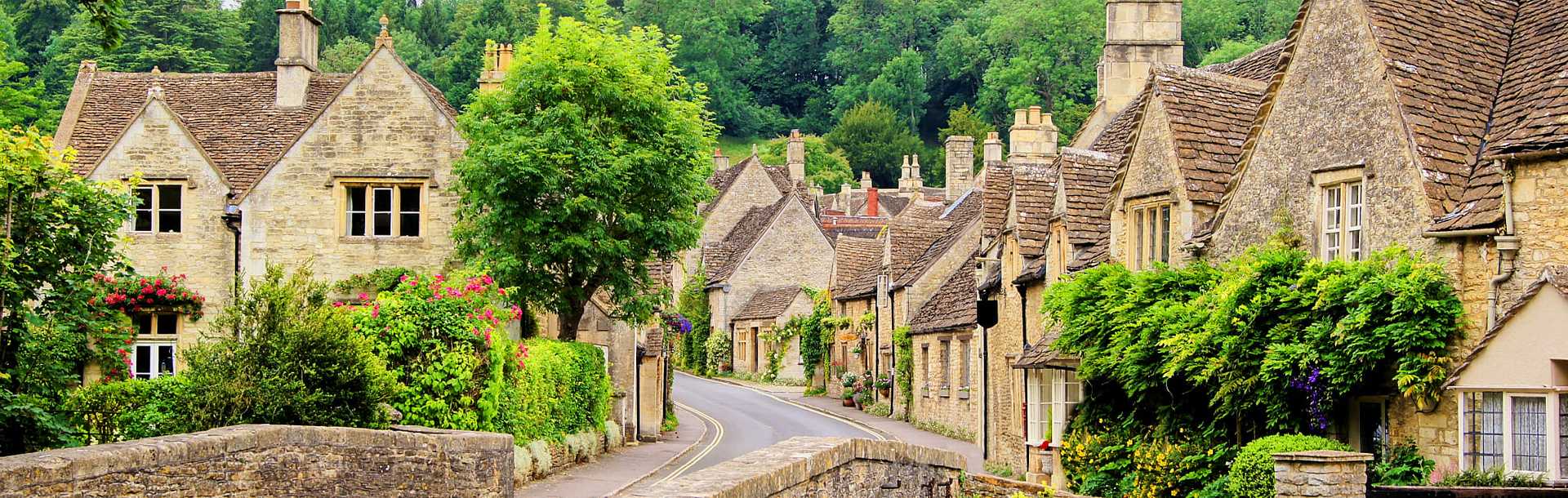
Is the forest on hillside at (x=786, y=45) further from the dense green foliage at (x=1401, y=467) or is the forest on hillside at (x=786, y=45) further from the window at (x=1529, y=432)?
the window at (x=1529, y=432)

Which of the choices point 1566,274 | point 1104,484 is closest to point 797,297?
point 1104,484

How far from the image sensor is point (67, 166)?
863 inches

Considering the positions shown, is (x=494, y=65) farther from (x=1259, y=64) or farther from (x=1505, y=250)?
(x=1505, y=250)

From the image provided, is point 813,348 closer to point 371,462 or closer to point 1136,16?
point 1136,16

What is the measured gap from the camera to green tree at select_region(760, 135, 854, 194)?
11744 cm

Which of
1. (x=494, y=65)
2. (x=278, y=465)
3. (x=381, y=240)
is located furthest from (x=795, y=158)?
(x=278, y=465)

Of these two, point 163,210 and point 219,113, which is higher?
point 219,113

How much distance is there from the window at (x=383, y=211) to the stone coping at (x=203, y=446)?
11617 millimetres

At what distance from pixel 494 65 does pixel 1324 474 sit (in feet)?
83.0

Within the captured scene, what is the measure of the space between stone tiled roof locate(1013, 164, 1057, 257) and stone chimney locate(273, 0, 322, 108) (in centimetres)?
1514

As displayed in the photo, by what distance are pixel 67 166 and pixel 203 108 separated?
50.2 feet

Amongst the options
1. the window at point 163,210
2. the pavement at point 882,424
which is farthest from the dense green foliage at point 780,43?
the window at point 163,210

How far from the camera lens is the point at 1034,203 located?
29.9m

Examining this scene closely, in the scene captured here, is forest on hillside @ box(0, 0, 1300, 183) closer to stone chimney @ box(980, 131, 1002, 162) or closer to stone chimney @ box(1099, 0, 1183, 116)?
stone chimney @ box(980, 131, 1002, 162)
